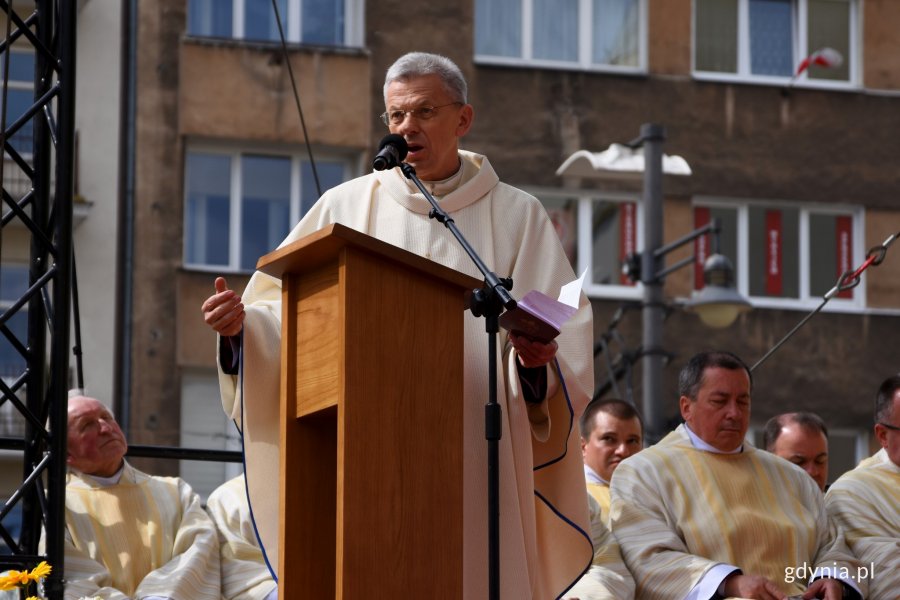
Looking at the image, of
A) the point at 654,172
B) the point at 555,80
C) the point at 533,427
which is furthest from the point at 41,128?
the point at 555,80

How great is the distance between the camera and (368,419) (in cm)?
468

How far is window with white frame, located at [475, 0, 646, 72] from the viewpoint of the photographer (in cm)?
2338

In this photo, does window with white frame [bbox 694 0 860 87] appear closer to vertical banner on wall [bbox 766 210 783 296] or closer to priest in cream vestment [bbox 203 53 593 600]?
vertical banner on wall [bbox 766 210 783 296]

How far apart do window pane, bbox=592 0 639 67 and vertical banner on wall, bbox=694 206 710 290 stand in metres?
2.15

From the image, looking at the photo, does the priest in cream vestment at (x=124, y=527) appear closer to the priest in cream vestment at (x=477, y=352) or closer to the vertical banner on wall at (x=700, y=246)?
the priest in cream vestment at (x=477, y=352)

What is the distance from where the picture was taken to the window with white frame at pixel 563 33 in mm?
23375

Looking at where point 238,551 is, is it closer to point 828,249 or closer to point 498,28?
point 498,28

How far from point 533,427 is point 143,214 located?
16.9 meters

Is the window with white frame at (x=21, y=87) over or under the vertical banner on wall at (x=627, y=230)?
over

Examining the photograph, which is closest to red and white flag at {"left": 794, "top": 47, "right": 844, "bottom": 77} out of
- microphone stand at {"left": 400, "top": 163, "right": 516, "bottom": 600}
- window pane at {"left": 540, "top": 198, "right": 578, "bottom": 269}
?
window pane at {"left": 540, "top": 198, "right": 578, "bottom": 269}

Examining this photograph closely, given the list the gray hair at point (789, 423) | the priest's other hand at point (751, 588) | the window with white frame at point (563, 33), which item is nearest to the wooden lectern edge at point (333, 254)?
the priest's other hand at point (751, 588)

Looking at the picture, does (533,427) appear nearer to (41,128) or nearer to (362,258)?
(362,258)

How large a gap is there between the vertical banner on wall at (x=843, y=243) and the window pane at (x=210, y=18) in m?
8.30

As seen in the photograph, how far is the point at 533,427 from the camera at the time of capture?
5.51 meters
